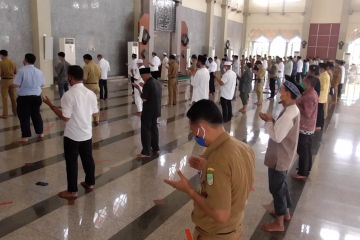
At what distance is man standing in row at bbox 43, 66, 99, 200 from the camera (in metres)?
3.50

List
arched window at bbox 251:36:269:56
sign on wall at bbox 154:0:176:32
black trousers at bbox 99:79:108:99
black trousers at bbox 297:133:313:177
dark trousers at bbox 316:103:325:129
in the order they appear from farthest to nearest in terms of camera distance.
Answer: arched window at bbox 251:36:269:56, sign on wall at bbox 154:0:176:32, black trousers at bbox 99:79:108:99, dark trousers at bbox 316:103:325:129, black trousers at bbox 297:133:313:177

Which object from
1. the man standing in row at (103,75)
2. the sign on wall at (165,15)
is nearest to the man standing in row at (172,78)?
the man standing in row at (103,75)

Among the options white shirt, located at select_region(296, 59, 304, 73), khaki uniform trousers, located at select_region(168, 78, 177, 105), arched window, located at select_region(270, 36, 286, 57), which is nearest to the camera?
khaki uniform trousers, located at select_region(168, 78, 177, 105)

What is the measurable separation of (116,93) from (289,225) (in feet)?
29.7

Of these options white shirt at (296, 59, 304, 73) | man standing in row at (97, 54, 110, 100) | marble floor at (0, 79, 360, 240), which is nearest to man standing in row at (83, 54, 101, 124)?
marble floor at (0, 79, 360, 240)

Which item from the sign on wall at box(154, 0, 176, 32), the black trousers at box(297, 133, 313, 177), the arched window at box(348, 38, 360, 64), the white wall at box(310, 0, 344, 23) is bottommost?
the black trousers at box(297, 133, 313, 177)

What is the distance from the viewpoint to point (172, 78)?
9633 millimetres

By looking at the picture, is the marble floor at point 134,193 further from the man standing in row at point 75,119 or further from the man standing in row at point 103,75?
the man standing in row at point 103,75

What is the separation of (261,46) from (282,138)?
87.4 ft

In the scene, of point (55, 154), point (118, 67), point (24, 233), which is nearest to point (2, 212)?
point (24, 233)

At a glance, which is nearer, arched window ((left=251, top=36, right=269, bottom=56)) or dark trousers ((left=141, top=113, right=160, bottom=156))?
dark trousers ((left=141, top=113, right=160, bottom=156))

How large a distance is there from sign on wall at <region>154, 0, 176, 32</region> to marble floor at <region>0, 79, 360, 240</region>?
436 inches

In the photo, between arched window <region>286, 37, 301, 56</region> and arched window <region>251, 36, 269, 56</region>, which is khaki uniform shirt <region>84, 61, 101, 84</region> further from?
arched window <region>251, 36, 269, 56</region>

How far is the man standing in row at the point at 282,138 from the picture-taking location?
3047 millimetres
